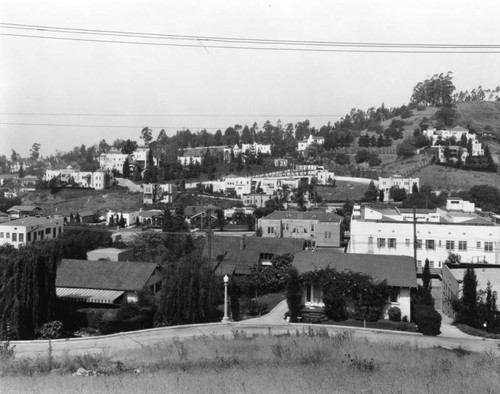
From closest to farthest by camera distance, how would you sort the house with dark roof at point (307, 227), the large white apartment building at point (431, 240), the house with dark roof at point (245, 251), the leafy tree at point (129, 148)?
the house with dark roof at point (245, 251) < the large white apartment building at point (431, 240) < the house with dark roof at point (307, 227) < the leafy tree at point (129, 148)

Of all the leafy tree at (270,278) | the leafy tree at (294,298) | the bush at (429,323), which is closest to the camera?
the bush at (429,323)

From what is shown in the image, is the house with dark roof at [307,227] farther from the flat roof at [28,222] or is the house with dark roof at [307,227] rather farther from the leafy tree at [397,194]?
the leafy tree at [397,194]

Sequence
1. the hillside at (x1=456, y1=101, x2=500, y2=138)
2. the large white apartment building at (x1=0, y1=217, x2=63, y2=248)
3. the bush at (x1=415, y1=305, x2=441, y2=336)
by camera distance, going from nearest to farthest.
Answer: the bush at (x1=415, y1=305, x2=441, y2=336), the large white apartment building at (x1=0, y1=217, x2=63, y2=248), the hillside at (x1=456, y1=101, x2=500, y2=138)

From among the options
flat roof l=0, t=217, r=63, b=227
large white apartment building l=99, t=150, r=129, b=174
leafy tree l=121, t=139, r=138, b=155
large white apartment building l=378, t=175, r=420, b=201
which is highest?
leafy tree l=121, t=139, r=138, b=155

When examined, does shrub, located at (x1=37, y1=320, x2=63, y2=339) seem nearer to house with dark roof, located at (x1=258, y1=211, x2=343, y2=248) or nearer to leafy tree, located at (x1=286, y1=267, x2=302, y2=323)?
leafy tree, located at (x1=286, y1=267, x2=302, y2=323)

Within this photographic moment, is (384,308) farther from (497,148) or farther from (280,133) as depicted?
(280,133)

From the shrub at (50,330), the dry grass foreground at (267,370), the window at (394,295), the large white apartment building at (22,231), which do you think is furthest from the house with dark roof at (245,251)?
the large white apartment building at (22,231)

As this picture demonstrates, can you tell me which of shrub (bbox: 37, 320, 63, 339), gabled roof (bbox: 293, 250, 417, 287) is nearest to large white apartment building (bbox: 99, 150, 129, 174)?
gabled roof (bbox: 293, 250, 417, 287)
